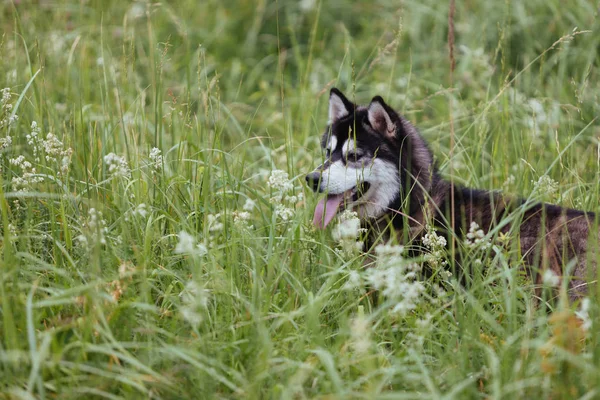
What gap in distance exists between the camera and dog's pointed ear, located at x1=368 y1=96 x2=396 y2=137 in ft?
13.8

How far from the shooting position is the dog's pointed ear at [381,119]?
4199 millimetres

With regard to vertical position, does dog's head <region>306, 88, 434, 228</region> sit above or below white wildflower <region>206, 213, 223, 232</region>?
below

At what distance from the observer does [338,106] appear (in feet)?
14.9

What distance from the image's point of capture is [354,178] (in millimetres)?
4277

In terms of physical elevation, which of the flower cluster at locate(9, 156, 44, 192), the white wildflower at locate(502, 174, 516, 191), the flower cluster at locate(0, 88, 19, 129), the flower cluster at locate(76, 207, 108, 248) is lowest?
the white wildflower at locate(502, 174, 516, 191)

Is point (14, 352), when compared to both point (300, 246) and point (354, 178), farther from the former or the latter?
point (354, 178)

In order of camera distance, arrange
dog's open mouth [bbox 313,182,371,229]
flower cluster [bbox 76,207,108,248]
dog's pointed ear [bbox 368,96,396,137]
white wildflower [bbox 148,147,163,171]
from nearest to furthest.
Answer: flower cluster [bbox 76,207,108,248] < white wildflower [bbox 148,147,163,171] < dog's open mouth [bbox 313,182,371,229] < dog's pointed ear [bbox 368,96,396,137]

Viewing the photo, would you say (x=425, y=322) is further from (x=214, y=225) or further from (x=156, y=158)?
(x=156, y=158)

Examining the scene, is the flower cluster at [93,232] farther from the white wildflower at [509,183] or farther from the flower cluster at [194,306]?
the white wildflower at [509,183]

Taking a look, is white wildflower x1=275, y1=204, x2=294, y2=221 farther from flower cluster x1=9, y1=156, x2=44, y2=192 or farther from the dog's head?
flower cluster x1=9, y1=156, x2=44, y2=192

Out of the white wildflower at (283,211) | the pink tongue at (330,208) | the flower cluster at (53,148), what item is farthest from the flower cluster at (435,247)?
the flower cluster at (53,148)

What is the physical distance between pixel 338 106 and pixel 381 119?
350mm

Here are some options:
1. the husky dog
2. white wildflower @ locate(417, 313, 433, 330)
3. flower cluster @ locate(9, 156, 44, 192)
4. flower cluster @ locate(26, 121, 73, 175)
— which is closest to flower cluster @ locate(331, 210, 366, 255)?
the husky dog

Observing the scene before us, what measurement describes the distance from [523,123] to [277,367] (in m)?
3.54
